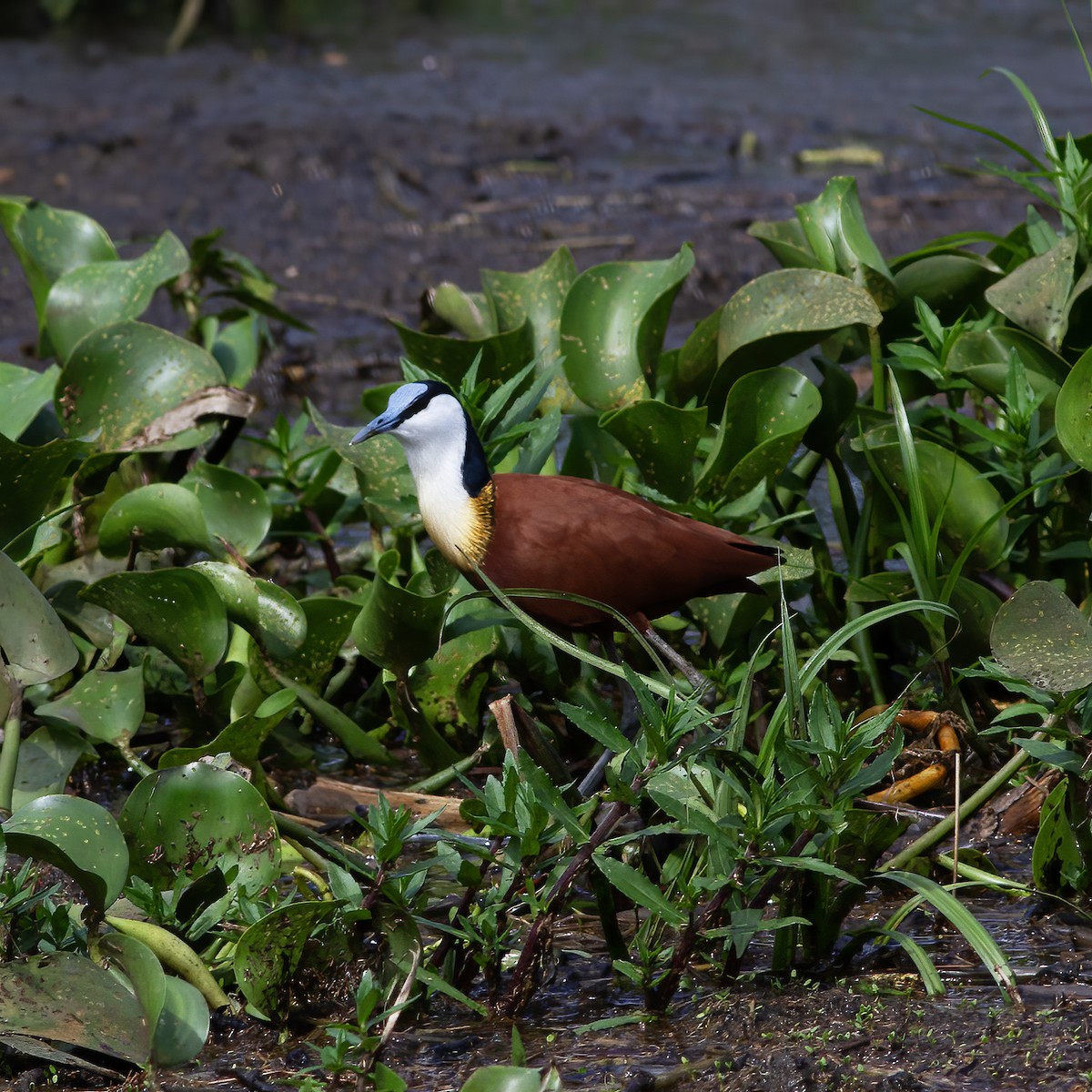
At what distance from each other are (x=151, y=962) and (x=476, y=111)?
26.9 feet

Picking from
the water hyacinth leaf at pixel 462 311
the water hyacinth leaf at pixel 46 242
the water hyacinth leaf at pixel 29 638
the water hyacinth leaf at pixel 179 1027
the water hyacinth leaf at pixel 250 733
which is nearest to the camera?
the water hyacinth leaf at pixel 179 1027

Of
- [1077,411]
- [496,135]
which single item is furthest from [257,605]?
[496,135]

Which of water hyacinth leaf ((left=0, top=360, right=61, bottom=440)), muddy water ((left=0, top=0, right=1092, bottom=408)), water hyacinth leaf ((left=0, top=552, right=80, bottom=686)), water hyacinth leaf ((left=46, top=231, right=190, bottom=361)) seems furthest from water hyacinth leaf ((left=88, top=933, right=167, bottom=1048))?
muddy water ((left=0, top=0, right=1092, bottom=408))

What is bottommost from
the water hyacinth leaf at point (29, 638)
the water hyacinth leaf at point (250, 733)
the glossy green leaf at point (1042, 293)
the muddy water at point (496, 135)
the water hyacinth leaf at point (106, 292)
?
the muddy water at point (496, 135)

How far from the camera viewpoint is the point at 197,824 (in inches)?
105

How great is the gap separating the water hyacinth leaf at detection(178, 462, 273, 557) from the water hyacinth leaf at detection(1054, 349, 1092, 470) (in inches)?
71.8

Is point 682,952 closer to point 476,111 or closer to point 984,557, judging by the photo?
point 984,557

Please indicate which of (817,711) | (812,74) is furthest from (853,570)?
(812,74)

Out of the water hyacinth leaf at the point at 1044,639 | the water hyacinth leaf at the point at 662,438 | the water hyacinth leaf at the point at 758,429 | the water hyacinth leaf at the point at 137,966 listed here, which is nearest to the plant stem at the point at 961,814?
the water hyacinth leaf at the point at 1044,639

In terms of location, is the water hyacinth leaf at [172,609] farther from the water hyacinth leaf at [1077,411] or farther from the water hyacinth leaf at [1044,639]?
the water hyacinth leaf at [1077,411]

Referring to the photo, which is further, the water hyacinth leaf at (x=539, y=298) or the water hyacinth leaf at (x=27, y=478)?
the water hyacinth leaf at (x=539, y=298)

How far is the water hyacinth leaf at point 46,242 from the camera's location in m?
4.21

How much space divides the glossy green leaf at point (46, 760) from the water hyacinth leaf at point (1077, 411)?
212 cm

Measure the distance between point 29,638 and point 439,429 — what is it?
37.2 inches
